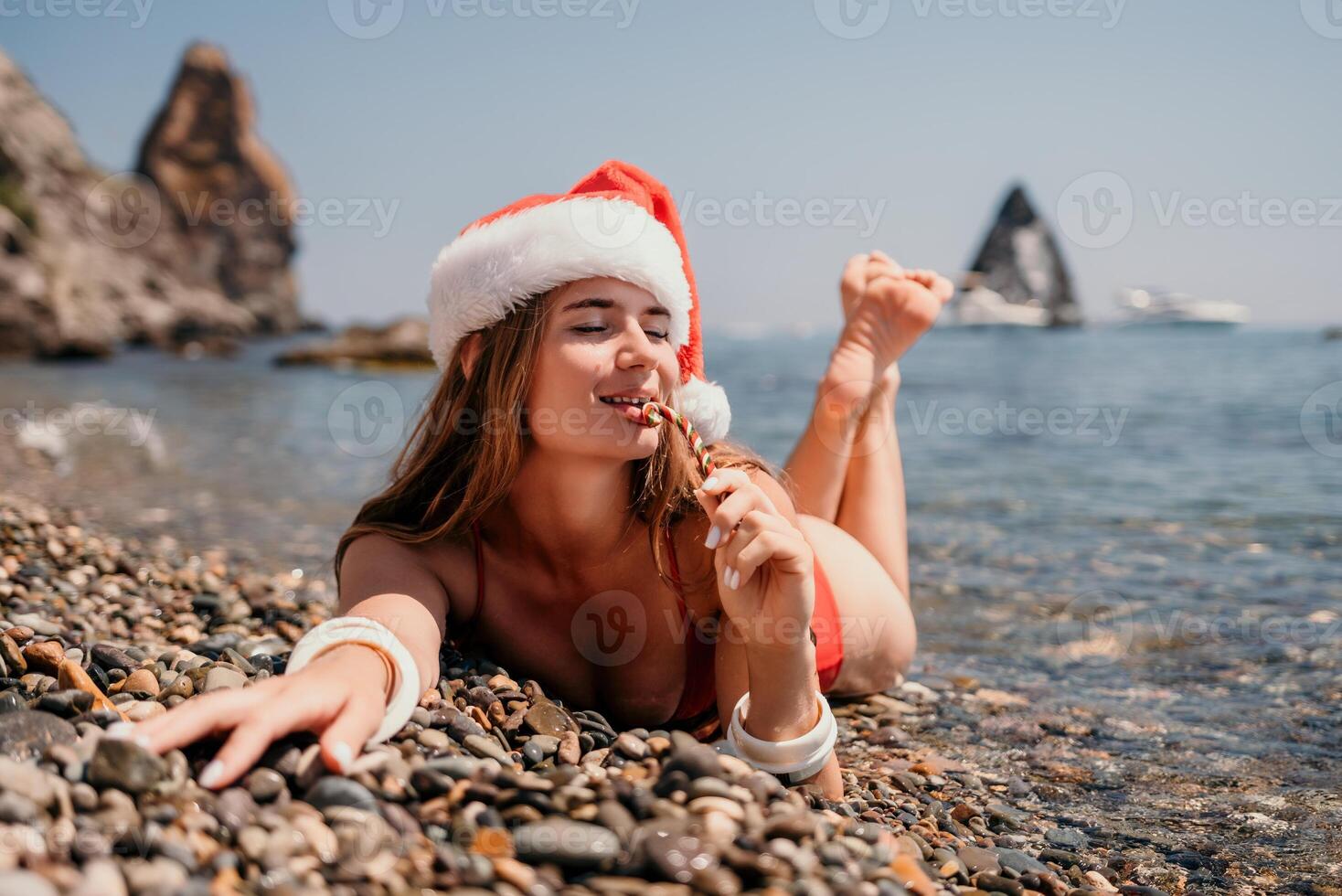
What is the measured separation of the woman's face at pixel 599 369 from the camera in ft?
10.5

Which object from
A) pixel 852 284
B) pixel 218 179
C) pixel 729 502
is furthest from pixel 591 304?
pixel 218 179

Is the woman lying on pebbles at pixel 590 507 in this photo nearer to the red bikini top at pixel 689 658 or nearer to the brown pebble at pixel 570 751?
the red bikini top at pixel 689 658

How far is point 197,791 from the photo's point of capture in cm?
203

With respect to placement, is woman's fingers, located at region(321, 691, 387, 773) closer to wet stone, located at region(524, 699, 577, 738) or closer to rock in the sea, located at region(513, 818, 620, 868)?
rock in the sea, located at region(513, 818, 620, 868)

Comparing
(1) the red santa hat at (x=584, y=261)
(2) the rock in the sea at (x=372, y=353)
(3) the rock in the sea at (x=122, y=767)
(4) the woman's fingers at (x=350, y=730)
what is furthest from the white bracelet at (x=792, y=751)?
(2) the rock in the sea at (x=372, y=353)

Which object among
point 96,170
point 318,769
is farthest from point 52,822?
point 96,170

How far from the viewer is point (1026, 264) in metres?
71.9

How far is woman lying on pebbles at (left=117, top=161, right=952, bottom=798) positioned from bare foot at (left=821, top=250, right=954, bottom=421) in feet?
4.22

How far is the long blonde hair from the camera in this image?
11.3ft

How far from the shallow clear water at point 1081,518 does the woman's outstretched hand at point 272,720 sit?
10.0ft

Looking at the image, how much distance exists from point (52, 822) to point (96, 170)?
55141 mm

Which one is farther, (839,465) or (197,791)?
(839,465)

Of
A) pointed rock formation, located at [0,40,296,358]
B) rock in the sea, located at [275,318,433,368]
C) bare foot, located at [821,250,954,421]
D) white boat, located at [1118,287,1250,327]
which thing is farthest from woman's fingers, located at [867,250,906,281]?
white boat, located at [1118,287,1250,327]

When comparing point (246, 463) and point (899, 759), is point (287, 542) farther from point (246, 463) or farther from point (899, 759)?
point (899, 759)
